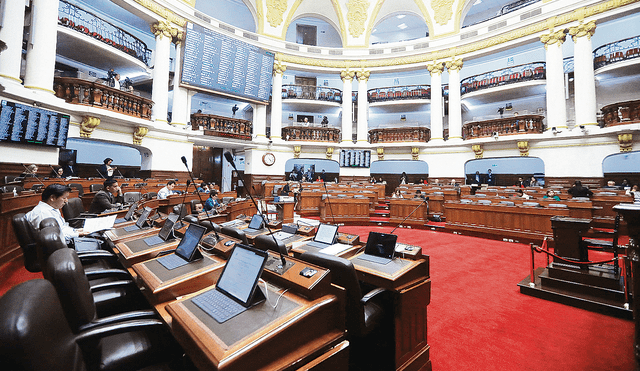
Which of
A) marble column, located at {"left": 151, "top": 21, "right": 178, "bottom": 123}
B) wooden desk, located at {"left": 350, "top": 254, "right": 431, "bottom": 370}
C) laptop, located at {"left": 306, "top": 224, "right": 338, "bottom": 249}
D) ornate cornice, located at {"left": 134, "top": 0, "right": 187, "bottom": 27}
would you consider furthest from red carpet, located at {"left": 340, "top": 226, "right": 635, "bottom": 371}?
ornate cornice, located at {"left": 134, "top": 0, "right": 187, "bottom": 27}

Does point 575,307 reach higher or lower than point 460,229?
lower

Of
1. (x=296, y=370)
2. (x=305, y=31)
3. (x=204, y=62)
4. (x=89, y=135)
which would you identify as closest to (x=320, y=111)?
(x=305, y=31)

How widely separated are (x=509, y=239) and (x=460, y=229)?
100 cm

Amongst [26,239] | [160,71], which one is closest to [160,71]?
[160,71]

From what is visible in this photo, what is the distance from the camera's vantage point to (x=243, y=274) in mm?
1335

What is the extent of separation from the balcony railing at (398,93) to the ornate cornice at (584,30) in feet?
18.7

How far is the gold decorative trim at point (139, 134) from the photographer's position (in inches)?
362

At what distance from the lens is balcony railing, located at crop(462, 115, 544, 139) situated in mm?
10797

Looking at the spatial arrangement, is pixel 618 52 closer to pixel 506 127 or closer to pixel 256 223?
pixel 506 127

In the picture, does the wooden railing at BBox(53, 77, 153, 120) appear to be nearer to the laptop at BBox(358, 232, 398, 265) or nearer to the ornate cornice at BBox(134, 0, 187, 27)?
the ornate cornice at BBox(134, 0, 187, 27)

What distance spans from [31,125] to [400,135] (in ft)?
44.7

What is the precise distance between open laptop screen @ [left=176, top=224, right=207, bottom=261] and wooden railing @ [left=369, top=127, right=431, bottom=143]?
13.2m

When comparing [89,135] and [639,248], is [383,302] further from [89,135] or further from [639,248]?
[89,135]

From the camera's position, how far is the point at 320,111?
16.7 m
